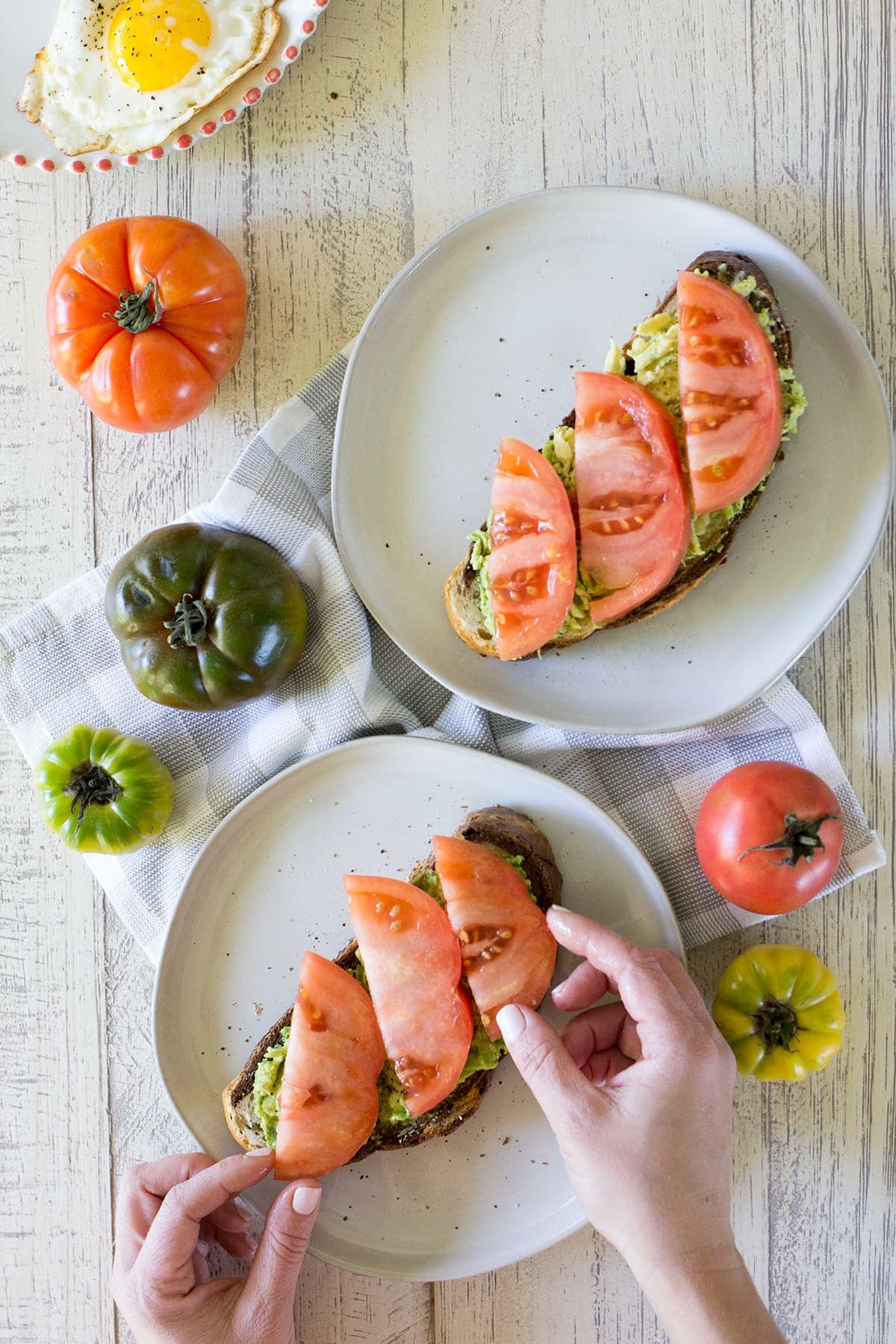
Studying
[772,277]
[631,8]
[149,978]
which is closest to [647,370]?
[772,277]

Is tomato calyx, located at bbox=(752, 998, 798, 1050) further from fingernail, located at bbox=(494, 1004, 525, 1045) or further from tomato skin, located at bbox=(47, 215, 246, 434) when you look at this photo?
tomato skin, located at bbox=(47, 215, 246, 434)

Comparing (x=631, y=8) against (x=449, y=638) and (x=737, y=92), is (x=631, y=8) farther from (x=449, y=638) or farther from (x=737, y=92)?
(x=449, y=638)

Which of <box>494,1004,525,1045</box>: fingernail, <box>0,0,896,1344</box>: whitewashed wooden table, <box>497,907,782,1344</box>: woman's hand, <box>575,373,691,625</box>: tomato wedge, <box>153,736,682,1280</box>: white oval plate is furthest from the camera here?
<box>0,0,896,1344</box>: whitewashed wooden table

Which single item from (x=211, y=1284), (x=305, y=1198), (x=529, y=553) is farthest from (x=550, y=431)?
(x=211, y=1284)

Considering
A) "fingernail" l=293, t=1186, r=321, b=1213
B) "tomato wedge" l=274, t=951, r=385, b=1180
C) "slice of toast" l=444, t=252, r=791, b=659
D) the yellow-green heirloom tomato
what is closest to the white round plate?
"slice of toast" l=444, t=252, r=791, b=659

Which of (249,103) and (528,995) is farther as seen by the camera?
(249,103)

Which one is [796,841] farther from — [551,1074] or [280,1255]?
[280,1255]
